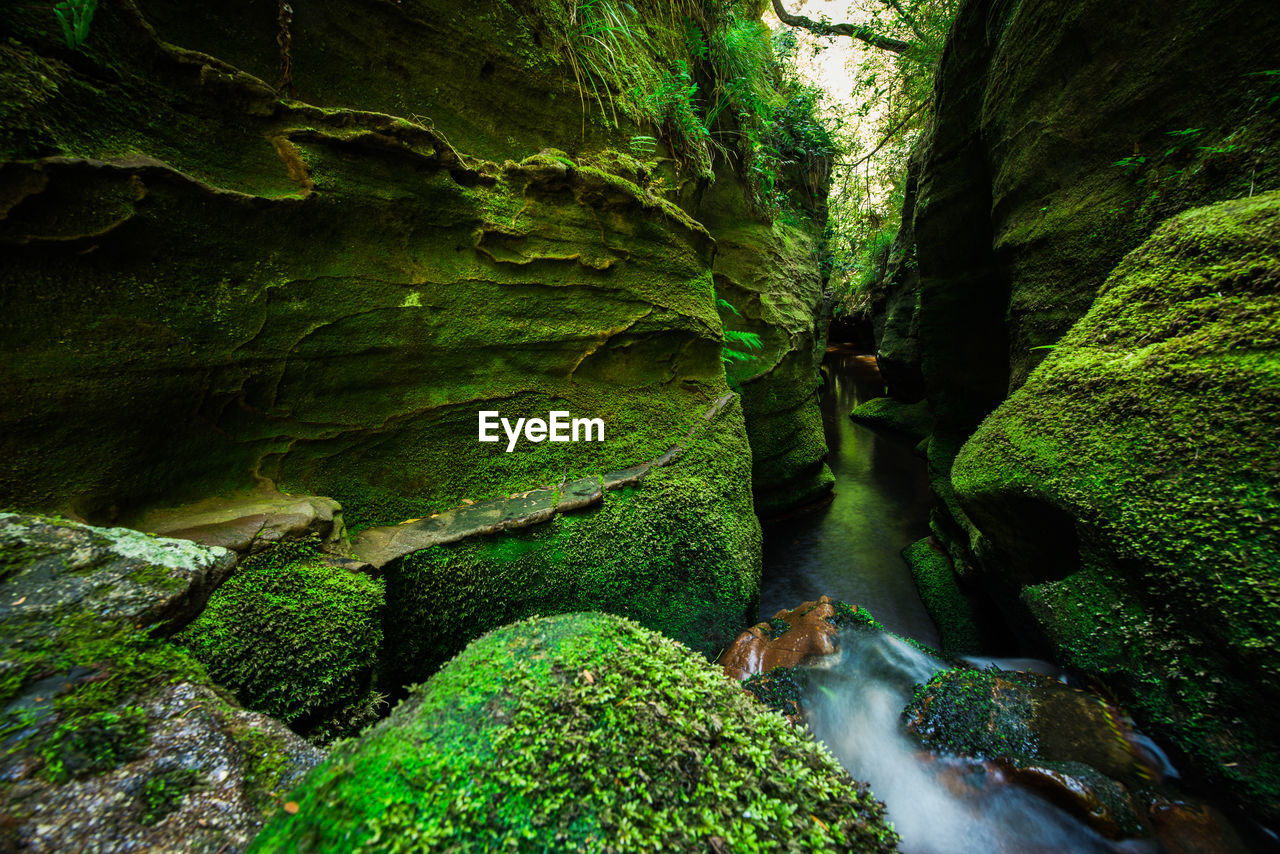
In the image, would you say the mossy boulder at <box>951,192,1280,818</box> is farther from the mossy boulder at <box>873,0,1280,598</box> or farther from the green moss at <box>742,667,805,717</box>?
the green moss at <box>742,667,805,717</box>

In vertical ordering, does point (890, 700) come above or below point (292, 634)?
below

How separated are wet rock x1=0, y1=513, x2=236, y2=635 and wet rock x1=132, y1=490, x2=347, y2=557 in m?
0.39

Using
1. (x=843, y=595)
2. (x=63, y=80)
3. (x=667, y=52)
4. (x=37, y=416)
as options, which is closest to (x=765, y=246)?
(x=667, y=52)

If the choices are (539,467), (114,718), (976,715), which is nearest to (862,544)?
(976,715)

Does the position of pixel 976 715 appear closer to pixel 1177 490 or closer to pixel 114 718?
pixel 1177 490

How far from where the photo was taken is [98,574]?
1.30m

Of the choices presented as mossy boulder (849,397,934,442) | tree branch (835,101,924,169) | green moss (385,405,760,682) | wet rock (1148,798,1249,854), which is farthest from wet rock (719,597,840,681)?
mossy boulder (849,397,934,442)

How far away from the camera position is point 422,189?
8.72 ft

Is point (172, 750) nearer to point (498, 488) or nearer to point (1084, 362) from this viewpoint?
point (498, 488)

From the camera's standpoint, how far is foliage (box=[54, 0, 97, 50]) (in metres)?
1.71

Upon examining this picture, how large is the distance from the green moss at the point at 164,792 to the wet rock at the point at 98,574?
0.49m

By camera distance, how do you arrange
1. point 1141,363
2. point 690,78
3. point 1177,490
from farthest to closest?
point 690,78, point 1141,363, point 1177,490

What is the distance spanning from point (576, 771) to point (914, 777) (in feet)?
7.67

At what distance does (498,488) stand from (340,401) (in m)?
1.09
